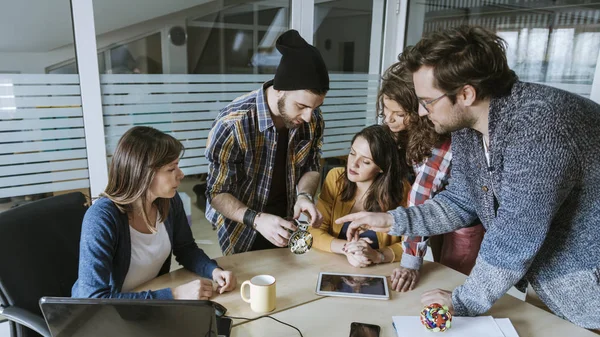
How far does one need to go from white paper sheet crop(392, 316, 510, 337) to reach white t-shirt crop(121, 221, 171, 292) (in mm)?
891

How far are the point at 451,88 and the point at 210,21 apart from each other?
2052mm

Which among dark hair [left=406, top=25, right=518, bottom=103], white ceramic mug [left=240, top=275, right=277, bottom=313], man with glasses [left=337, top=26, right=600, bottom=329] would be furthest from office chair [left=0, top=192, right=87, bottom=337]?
dark hair [left=406, top=25, right=518, bottom=103]

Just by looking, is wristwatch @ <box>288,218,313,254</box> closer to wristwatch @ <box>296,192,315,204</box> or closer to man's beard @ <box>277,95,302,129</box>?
wristwatch @ <box>296,192,315,204</box>

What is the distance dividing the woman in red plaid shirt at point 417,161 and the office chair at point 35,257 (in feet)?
3.97

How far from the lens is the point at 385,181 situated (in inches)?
78.4

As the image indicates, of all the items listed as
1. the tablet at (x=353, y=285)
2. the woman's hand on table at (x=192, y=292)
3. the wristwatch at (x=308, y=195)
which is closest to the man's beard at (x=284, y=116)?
the wristwatch at (x=308, y=195)

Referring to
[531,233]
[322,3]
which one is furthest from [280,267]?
[322,3]

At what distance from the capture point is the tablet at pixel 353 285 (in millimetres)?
1450

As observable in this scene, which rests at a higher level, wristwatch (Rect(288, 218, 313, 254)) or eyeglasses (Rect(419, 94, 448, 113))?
eyeglasses (Rect(419, 94, 448, 113))

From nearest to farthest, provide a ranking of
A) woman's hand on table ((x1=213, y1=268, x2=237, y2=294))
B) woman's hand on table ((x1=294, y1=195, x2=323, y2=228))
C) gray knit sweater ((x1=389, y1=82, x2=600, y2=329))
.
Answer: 1. gray knit sweater ((x1=389, y1=82, x2=600, y2=329))
2. woman's hand on table ((x1=213, y1=268, x2=237, y2=294))
3. woman's hand on table ((x1=294, y1=195, x2=323, y2=228))

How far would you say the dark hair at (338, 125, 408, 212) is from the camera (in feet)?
6.46

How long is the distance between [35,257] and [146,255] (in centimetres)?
36

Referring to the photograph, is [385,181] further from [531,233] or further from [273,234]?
[531,233]

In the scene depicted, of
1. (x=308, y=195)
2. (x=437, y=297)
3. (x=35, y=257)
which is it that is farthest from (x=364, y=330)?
(x=35, y=257)
